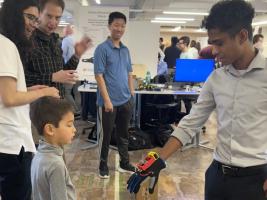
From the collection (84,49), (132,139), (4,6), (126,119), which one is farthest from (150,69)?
(4,6)

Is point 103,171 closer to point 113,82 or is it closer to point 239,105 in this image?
point 113,82

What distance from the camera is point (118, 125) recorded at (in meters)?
3.38

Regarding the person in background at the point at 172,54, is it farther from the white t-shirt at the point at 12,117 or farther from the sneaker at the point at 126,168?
the white t-shirt at the point at 12,117

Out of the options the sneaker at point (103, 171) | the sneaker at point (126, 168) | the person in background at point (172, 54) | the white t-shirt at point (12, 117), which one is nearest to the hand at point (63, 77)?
the white t-shirt at point (12, 117)

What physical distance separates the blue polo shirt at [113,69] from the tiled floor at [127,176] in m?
0.76

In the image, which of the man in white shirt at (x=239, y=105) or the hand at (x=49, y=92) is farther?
the hand at (x=49, y=92)

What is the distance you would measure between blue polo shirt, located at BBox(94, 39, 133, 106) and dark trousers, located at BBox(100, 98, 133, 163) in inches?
3.2

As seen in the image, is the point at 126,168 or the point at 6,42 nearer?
the point at 6,42

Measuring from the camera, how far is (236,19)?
4.18 feet

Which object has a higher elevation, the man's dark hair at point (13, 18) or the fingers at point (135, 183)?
the man's dark hair at point (13, 18)

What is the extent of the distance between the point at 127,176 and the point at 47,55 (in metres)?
1.79

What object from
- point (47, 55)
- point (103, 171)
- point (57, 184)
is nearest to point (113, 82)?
point (103, 171)

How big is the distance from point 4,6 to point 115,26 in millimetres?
1630

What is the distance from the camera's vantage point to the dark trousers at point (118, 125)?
3223mm
